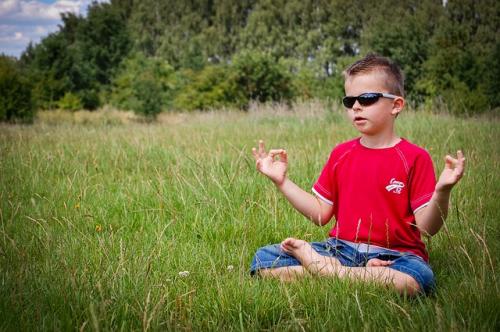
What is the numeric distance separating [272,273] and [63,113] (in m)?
22.1

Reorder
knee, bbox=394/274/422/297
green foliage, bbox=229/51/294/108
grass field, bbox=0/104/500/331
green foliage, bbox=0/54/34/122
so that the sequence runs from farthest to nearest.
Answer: green foliage, bbox=229/51/294/108 < green foliage, bbox=0/54/34/122 < knee, bbox=394/274/422/297 < grass field, bbox=0/104/500/331

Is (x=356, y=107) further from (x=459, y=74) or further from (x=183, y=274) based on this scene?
(x=459, y=74)

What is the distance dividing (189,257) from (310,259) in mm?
621

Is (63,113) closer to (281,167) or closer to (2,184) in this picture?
(2,184)

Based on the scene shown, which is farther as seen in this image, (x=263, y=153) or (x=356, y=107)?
(x=263, y=153)

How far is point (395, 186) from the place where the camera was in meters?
2.18

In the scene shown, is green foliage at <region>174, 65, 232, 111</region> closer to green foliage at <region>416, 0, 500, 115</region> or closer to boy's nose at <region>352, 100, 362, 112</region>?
green foliage at <region>416, 0, 500, 115</region>

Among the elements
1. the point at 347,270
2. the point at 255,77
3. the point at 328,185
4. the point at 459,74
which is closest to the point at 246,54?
the point at 255,77

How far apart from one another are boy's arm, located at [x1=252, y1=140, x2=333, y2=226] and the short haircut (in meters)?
0.54

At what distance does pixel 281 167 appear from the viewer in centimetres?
238

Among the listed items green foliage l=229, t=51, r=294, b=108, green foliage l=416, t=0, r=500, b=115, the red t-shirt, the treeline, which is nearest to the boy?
the red t-shirt

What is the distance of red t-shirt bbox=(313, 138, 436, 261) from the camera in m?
2.16

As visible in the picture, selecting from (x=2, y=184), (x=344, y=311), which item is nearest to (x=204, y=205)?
(x=344, y=311)

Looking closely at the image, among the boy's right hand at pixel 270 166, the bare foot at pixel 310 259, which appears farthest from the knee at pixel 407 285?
the boy's right hand at pixel 270 166
